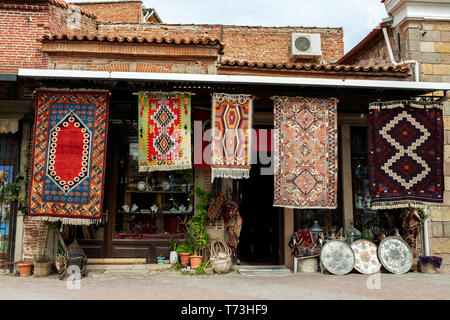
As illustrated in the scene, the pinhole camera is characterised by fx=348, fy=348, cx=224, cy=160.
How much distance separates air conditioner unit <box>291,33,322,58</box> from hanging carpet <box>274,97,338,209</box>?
6277 millimetres

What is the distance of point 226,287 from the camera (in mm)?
5980

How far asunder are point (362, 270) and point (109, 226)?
17.7ft

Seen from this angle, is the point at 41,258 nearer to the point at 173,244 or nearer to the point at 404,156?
the point at 173,244

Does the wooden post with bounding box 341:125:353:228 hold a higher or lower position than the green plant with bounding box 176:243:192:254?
higher

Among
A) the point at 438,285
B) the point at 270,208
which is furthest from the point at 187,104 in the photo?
the point at 438,285

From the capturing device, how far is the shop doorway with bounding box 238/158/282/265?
9.65m

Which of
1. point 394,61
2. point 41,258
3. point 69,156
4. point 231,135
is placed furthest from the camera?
point 394,61

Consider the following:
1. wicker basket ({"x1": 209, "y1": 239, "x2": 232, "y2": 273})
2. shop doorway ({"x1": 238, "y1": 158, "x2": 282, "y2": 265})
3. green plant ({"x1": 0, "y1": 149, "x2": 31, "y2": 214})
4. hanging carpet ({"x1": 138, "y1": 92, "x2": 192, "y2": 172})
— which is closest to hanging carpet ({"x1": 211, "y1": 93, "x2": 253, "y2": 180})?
hanging carpet ({"x1": 138, "y1": 92, "x2": 192, "y2": 172})

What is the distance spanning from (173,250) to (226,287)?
1.98m

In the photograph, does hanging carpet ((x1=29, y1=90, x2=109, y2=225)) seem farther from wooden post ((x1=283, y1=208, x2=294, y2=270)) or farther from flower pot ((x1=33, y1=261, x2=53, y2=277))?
wooden post ((x1=283, y1=208, x2=294, y2=270))

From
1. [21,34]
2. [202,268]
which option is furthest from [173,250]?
[21,34]

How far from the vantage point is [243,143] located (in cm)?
661

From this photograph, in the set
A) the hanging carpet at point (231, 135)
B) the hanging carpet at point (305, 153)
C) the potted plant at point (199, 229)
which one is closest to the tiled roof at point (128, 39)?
the hanging carpet at point (231, 135)

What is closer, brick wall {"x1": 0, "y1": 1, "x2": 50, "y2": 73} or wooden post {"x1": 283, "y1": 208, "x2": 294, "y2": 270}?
brick wall {"x1": 0, "y1": 1, "x2": 50, "y2": 73}
